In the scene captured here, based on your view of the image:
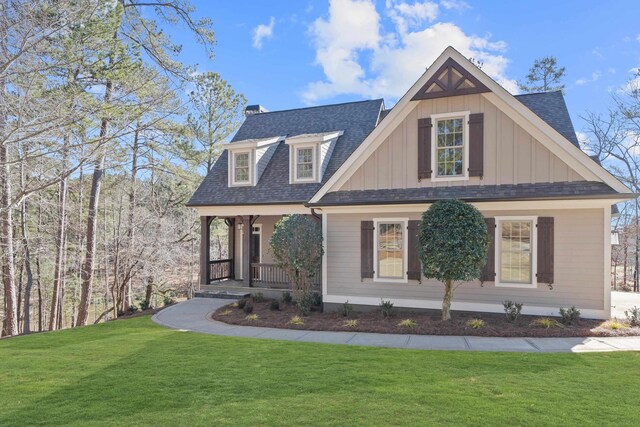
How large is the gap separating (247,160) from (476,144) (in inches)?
350

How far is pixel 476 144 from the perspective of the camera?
1074 cm

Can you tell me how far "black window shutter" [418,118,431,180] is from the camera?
11195 mm

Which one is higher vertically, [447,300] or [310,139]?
[310,139]

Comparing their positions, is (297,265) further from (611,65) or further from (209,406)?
(611,65)

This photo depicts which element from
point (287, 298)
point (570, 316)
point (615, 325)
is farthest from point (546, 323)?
point (287, 298)

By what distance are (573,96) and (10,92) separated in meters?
28.8

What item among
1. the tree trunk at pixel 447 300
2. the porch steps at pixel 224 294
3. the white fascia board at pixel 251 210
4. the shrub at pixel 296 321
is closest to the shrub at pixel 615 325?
the tree trunk at pixel 447 300

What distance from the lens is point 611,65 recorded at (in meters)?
23.6

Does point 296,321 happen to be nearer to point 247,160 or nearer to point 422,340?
point 422,340

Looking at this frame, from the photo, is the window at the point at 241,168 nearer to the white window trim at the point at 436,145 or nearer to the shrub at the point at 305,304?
the shrub at the point at 305,304

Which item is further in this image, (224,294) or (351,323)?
(224,294)

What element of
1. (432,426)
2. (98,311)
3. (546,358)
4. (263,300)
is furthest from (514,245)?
(98,311)

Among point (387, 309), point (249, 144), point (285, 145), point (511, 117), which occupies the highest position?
point (285, 145)

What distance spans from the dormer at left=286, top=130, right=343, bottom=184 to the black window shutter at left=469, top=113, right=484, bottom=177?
550 cm
